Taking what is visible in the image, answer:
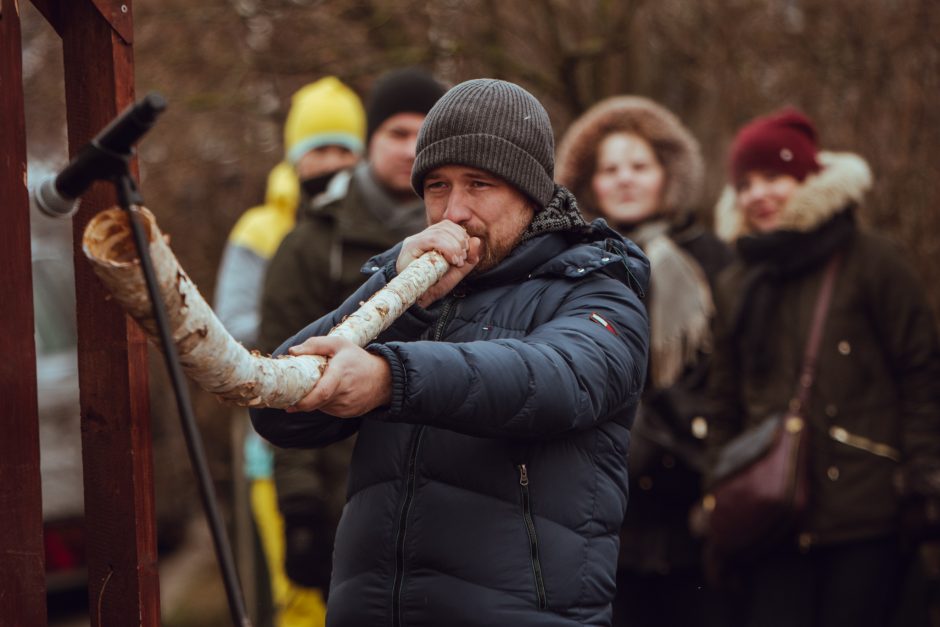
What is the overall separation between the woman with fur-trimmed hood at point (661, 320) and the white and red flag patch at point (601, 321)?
2.18 m

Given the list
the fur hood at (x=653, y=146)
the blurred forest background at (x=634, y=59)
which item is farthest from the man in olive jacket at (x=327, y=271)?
the blurred forest background at (x=634, y=59)

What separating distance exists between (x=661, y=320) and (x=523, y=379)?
8.85 feet

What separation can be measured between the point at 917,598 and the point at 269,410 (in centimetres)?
282

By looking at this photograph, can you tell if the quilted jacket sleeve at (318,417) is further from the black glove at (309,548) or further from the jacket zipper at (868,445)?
the jacket zipper at (868,445)

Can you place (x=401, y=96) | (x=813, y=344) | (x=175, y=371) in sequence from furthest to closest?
(x=401, y=96) → (x=813, y=344) → (x=175, y=371)

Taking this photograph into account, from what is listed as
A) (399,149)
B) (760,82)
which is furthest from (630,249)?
(760,82)

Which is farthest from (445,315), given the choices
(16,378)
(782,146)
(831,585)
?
(782,146)

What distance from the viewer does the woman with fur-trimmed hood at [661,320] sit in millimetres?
5051

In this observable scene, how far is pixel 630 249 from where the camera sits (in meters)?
3.08

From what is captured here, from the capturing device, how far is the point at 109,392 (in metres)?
2.91

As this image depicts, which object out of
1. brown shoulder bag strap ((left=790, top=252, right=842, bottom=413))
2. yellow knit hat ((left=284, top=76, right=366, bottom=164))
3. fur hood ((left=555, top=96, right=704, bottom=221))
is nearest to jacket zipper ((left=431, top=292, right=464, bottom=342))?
brown shoulder bag strap ((left=790, top=252, right=842, bottom=413))

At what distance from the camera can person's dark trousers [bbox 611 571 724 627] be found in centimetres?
504

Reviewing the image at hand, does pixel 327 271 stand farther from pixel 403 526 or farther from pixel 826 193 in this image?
pixel 403 526

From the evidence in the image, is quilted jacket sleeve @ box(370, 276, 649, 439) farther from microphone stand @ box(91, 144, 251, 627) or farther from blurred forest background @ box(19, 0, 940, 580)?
blurred forest background @ box(19, 0, 940, 580)
